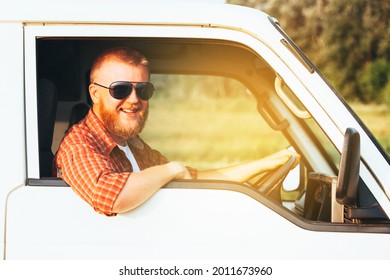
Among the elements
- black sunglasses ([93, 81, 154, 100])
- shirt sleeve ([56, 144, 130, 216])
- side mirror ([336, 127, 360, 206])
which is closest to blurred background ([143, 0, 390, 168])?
black sunglasses ([93, 81, 154, 100])

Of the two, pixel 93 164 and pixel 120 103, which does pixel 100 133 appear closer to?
pixel 120 103

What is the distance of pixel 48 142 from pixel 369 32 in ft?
86.3

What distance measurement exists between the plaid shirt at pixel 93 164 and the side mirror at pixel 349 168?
0.73 meters

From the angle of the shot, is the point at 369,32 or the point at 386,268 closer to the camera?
the point at 386,268

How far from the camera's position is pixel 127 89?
2.99 meters

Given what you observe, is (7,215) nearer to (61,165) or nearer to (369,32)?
(61,165)

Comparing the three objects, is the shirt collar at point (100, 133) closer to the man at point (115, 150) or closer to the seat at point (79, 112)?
the man at point (115, 150)

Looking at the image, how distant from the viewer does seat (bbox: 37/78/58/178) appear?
3010 millimetres

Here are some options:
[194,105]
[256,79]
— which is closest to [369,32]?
[194,105]

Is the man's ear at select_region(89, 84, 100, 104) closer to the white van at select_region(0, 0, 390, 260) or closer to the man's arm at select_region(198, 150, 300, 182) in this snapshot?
the white van at select_region(0, 0, 390, 260)

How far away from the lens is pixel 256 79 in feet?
13.4

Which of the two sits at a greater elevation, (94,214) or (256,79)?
(256,79)

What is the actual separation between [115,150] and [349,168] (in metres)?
0.99

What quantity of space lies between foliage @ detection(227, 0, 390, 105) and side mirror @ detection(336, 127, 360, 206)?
24.4m
